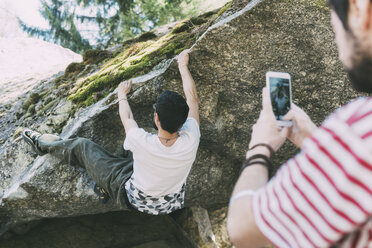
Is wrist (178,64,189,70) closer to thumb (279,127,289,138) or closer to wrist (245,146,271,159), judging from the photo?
thumb (279,127,289,138)

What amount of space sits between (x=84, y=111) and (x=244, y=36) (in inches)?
110

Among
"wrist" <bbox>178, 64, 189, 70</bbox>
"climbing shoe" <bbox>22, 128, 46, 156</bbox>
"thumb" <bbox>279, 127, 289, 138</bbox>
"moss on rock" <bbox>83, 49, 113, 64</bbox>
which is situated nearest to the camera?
"thumb" <bbox>279, 127, 289, 138</bbox>

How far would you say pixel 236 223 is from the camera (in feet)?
4.64

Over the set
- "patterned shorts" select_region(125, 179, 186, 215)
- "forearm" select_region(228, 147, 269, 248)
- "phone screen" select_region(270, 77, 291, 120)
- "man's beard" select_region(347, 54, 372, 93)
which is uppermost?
"man's beard" select_region(347, 54, 372, 93)

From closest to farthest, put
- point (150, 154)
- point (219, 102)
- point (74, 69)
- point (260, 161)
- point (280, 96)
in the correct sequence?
point (260, 161)
point (280, 96)
point (150, 154)
point (219, 102)
point (74, 69)

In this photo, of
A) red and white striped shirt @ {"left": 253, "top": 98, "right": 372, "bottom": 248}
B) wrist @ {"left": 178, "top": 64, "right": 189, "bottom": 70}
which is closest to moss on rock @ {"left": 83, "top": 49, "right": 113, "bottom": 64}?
wrist @ {"left": 178, "top": 64, "right": 189, "bottom": 70}

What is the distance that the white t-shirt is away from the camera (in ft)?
11.6

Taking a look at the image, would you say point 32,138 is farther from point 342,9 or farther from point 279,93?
point 342,9

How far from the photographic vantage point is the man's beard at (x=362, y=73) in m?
1.26

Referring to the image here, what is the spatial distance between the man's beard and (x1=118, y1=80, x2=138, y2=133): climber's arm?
9.23 feet

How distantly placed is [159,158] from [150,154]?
0.37 feet

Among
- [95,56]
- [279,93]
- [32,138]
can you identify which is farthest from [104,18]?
[279,93]

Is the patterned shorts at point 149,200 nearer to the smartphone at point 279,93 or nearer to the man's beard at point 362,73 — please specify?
the smartphone at point 279,93

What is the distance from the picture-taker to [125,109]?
4.07 meters
